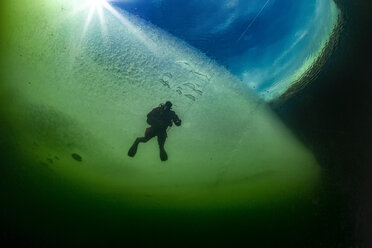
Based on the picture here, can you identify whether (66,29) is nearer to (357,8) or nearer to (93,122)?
(93,122)

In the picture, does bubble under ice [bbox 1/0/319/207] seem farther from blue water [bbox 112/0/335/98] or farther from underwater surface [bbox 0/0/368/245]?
blue water [bbox 112/0/335/98]

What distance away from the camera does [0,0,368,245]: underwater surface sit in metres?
2.17

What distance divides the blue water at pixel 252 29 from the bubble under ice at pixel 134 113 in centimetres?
13

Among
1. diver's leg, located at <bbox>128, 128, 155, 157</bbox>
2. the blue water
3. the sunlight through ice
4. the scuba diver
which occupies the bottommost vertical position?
diver's leg, located at <bbox>128, 128, 155, 157</bbox>

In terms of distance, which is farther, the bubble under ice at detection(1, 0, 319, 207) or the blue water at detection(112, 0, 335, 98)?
the blue water at detection(112, 0, 335, 98)

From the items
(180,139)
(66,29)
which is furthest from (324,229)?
(66,29)

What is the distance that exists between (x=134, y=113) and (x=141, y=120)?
9 centimetres

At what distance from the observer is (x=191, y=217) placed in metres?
2.22

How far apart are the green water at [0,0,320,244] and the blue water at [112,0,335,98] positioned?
0.14 m

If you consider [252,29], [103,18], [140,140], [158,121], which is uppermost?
[252,29]

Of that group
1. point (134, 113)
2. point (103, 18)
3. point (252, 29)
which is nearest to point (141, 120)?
point (134, 113)

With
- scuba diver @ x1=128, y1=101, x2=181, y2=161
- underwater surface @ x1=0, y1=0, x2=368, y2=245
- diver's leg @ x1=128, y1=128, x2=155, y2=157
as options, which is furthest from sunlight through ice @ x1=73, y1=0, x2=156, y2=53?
diver's leg @ x1=128, y1=128, x2=155, y2=157

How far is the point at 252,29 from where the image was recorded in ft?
8.14

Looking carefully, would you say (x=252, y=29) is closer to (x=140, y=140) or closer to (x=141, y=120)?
(x=141, y=120)
